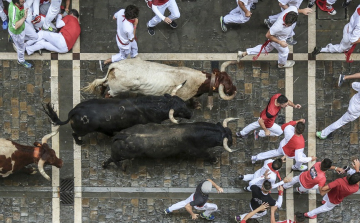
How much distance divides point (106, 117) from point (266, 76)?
487 centimetres

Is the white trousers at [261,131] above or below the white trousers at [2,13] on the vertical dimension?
below

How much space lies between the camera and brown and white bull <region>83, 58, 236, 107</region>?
13.1 metres

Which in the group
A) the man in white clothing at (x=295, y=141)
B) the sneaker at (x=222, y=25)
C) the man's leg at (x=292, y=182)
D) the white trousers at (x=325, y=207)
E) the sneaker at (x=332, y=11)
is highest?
the sneaker at (x=332, y=11)

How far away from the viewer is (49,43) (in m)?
14.6

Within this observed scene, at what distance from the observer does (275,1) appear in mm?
15078

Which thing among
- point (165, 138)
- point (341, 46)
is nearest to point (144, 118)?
point (165, 138)

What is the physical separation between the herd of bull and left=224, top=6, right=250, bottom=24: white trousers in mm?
1900

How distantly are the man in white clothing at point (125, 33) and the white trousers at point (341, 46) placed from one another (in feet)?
18.0

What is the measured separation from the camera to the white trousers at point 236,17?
14484 millimetres

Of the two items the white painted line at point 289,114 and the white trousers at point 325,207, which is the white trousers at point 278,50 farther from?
the white trousers at point 325,207

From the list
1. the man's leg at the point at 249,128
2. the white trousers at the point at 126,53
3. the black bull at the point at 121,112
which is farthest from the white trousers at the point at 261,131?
the white trousers at the point at 126,53

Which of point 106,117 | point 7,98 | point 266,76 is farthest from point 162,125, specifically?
point 7,98

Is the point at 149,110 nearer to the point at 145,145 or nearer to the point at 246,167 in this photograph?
the point at 145,145

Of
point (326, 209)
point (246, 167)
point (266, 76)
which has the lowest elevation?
point (326, 209)
